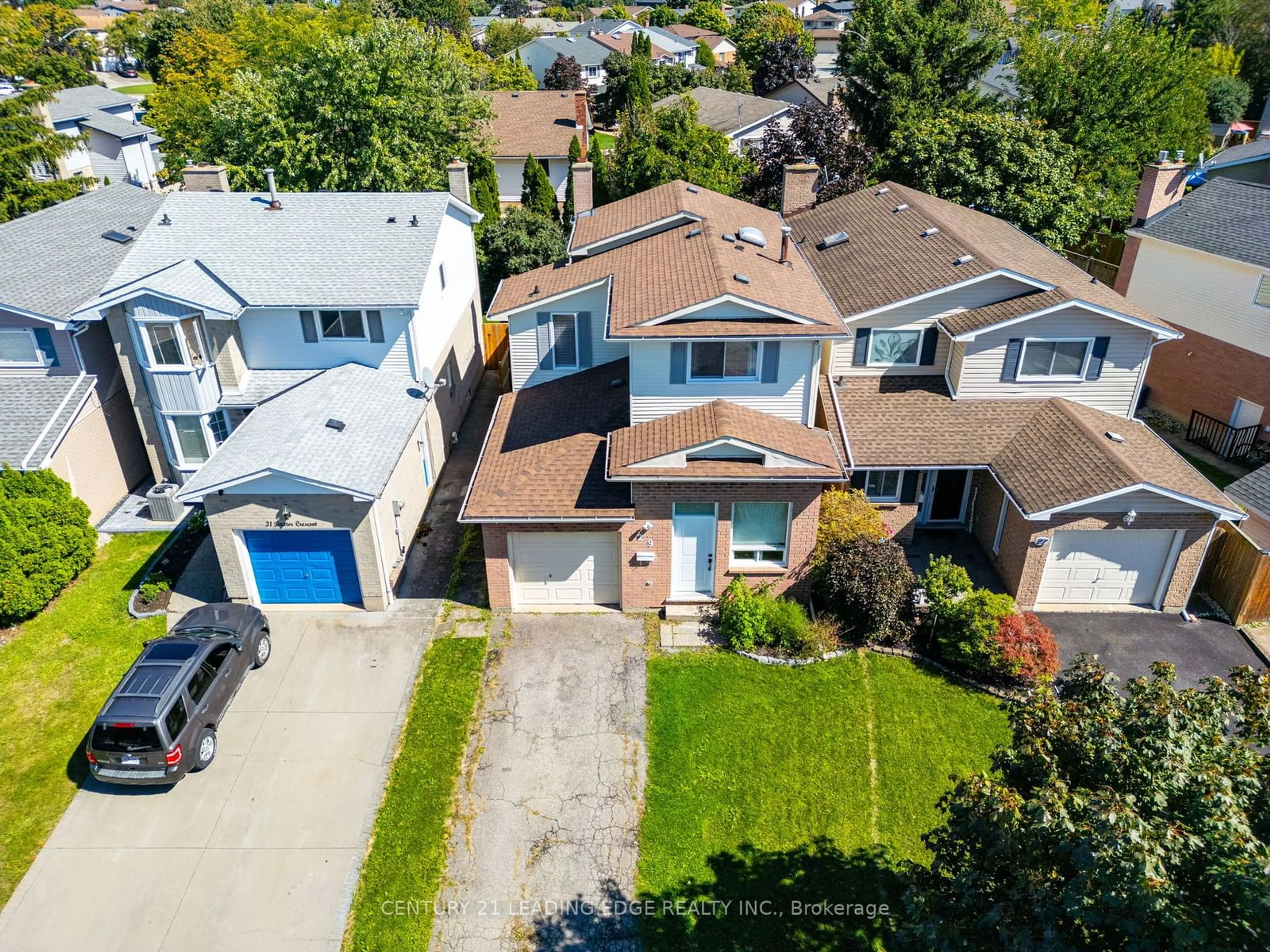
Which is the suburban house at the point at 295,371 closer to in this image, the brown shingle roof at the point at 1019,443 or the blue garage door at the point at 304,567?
the blue garage door at the point at 304,567

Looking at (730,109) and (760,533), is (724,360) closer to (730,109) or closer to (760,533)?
(760,533)

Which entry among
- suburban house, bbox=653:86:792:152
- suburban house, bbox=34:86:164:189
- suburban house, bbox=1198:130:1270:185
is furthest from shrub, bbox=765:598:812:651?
suburban house, bbox=34:86:164:189

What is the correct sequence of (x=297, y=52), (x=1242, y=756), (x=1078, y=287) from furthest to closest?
1. (x=297, y=52)
2. (x=1078, y=287)
3. (x=1242, y=756)

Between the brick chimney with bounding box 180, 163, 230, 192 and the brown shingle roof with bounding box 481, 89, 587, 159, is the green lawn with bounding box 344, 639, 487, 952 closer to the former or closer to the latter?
the brick chimney with bounding box 180, 163, 230, 192

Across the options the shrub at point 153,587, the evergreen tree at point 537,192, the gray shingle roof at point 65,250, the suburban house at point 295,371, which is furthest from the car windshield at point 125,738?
the evergreen tree at point 537,192

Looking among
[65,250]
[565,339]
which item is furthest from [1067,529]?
[65,250]

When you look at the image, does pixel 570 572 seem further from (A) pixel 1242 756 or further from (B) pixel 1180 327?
(B) pixel 1180 327

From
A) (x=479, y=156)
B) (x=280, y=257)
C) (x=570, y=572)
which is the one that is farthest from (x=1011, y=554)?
(x=479, y=156)
